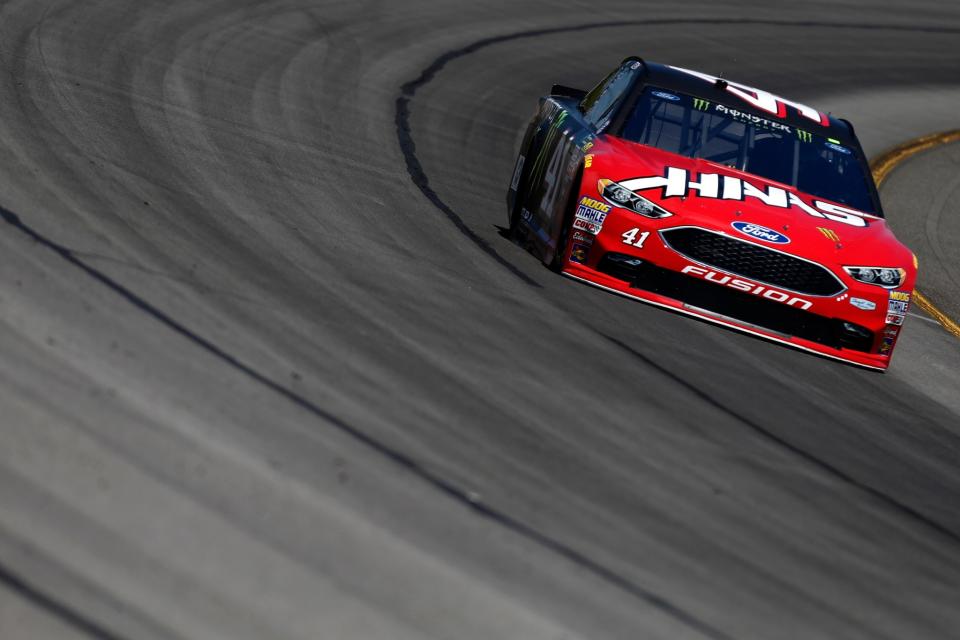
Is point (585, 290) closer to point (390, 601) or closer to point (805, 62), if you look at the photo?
point (390, 601)

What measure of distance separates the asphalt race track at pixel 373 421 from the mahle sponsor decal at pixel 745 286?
1.01 feet

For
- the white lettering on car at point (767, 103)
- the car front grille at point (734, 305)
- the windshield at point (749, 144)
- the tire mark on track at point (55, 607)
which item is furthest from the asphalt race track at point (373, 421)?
the white lettering on car at point (767, 103)

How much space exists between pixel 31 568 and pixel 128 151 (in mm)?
5364

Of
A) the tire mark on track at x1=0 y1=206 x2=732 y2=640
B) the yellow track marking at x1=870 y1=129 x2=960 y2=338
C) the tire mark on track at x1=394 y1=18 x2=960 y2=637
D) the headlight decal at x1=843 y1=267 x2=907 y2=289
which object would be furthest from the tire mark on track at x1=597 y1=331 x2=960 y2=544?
the yellow track marking at x1=870 y1=129 x2=960 y2=338

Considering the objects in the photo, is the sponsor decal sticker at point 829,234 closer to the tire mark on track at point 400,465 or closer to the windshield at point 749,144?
the windshield at point 749,144

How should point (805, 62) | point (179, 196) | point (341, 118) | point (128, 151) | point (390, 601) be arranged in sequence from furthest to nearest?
point (805, 62) < point (341, 118) < point (128, 151) < point (179, 196) < point (390, 601)

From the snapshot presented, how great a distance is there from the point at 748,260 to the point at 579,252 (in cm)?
96

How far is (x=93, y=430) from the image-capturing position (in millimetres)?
5000

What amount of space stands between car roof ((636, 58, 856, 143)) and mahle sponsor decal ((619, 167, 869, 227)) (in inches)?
35.6

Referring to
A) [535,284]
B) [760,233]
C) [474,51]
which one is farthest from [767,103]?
[474,51]

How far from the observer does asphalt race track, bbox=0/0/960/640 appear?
4469 millimetres

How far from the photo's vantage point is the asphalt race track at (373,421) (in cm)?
447

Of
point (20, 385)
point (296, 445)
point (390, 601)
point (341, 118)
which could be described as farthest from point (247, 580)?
point (341, 118)

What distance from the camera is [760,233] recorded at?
27.8ft
